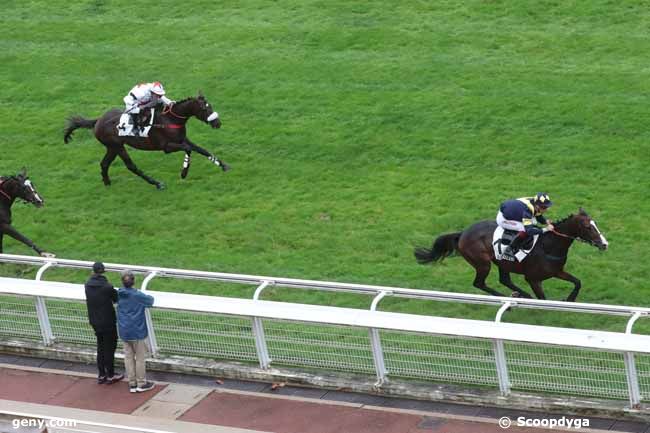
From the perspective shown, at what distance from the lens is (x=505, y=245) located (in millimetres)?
12742

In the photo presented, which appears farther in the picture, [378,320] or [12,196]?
[12,196]

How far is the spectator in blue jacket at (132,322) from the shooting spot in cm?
1107

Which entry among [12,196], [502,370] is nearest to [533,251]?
[502,370]

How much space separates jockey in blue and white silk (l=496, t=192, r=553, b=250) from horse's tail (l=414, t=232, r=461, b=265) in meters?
0.76

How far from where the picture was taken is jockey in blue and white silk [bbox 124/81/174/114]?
55.3 ft

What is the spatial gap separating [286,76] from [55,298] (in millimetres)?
8945

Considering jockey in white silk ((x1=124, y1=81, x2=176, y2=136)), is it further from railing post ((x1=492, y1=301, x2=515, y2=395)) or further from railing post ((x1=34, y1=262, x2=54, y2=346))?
railing post ((x1=492, y1=301, x2=515, y2=395))

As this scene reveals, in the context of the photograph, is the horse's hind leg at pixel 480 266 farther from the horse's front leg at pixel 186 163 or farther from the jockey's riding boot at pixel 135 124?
the jockey's riding boot at pixel 135 124

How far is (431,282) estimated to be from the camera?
13844 mm

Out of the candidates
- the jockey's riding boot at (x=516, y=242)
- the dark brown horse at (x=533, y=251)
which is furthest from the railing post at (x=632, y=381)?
the jockey's riding boot at (x=516, y=242)

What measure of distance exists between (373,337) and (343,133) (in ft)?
25.4

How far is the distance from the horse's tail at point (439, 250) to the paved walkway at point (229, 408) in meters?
2.97

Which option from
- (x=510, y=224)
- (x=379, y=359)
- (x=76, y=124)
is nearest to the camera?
(x=379, y=359)

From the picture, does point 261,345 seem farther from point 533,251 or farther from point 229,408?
Answer: point 533,251
